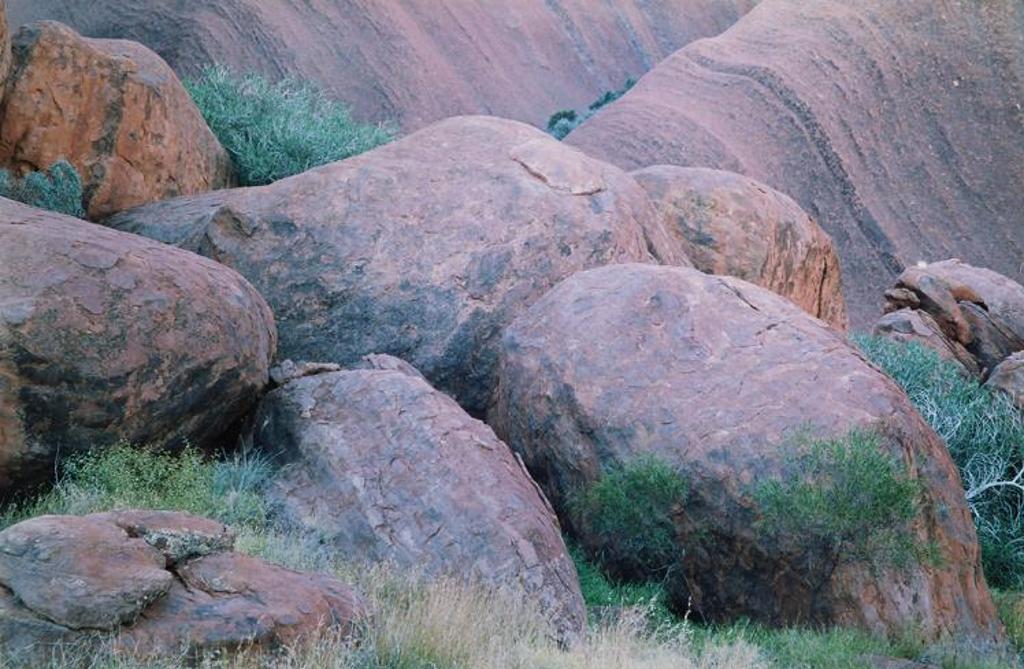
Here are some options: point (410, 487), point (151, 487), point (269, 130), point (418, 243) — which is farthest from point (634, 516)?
point (269, 130)

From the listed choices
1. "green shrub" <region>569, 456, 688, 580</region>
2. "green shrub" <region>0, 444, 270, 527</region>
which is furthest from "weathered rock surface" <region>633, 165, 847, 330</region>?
"green shrub" <region>0, 444, 270, 527</region>

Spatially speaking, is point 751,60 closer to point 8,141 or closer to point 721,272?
point 721,272

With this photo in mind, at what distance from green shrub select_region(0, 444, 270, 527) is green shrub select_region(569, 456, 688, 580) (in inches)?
74.9

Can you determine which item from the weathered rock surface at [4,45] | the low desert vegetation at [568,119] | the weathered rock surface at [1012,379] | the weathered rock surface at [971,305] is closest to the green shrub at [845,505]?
the weathered rock surface at [1012,379]

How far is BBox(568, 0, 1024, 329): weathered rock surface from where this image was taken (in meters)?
20.7

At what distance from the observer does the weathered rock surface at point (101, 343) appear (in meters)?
7.12

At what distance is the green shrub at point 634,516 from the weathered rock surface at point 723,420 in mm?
83

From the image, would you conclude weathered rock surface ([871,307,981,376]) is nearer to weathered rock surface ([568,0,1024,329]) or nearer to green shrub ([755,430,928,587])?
weathered rock surface ([568,0,1024,329])

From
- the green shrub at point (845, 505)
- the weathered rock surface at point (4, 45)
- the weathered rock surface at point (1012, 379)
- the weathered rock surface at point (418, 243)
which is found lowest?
the weathered rock surface at point (1012, 379)

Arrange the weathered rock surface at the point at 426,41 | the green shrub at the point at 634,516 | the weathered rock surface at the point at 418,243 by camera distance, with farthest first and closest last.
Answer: the weathered rock surface at the point at 426,41 < the weathered rock surface at the point at 418,243 < the green shrub at the point at 634,516

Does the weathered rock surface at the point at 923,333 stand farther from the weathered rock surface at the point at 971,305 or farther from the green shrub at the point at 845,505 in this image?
the green shrub at the point at 845,505

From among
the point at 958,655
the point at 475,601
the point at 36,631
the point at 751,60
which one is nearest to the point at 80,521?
the point at 36,631

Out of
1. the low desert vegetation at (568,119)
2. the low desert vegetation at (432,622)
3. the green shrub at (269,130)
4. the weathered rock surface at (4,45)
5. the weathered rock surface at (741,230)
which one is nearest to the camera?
the low desert vegetation at (432,622)

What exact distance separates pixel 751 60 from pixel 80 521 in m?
17.9
